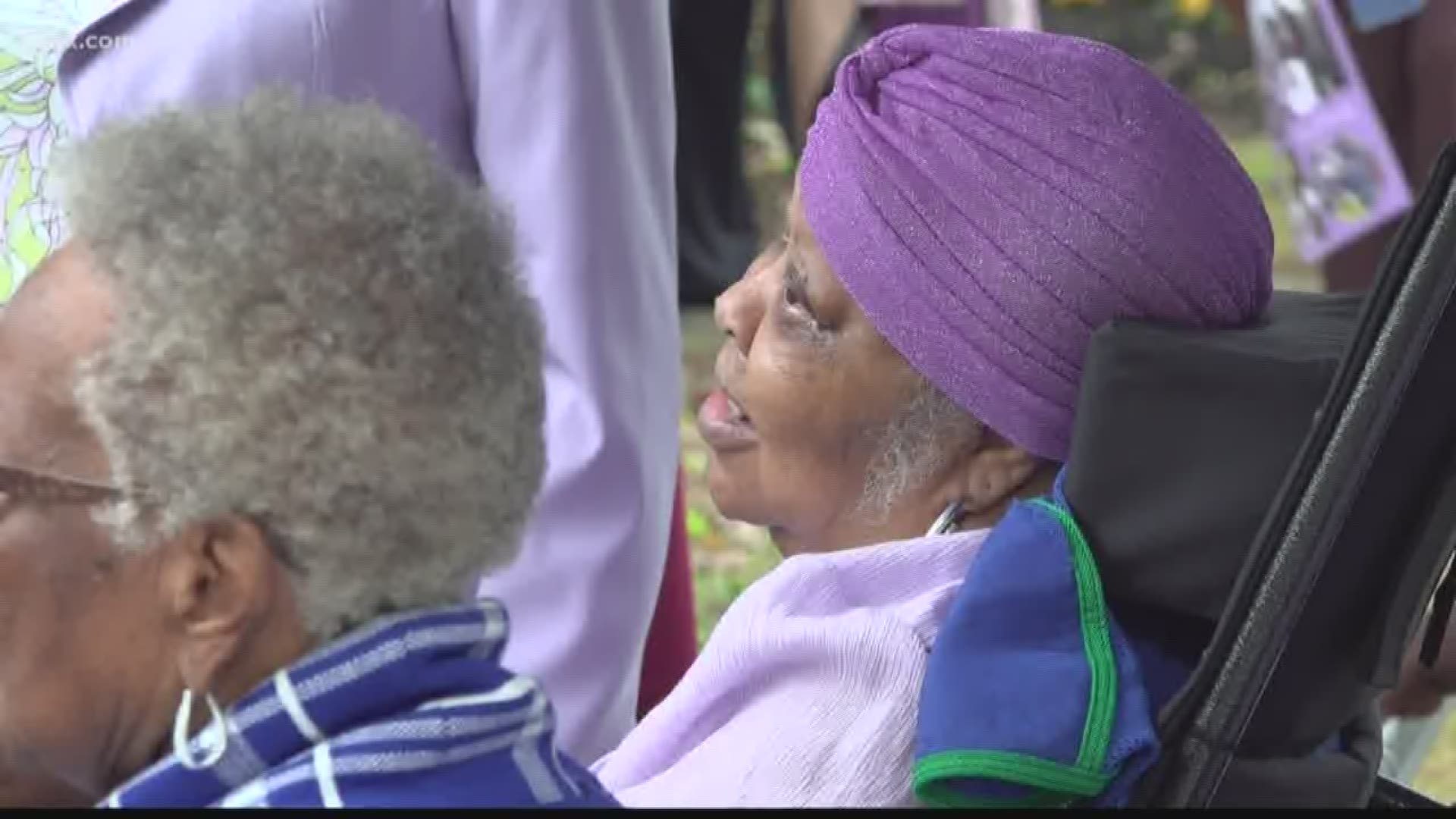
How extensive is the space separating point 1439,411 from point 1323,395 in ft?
0.35

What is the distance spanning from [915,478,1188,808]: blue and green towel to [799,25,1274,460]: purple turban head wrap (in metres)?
0.21

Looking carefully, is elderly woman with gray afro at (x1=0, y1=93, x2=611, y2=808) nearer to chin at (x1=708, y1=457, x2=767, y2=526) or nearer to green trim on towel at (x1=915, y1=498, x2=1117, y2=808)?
green trim on towel at (x1=915, y1=498, x2=1117, y2=808)

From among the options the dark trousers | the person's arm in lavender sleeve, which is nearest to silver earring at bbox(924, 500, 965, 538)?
the person's arm in lavender sleeve

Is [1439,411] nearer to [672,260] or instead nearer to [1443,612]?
[1443,612]

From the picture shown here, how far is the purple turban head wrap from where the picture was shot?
2.48 meters

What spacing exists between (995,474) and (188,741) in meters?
1.03

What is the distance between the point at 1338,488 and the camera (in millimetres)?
2236

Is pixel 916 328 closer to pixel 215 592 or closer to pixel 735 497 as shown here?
pixel 735 497

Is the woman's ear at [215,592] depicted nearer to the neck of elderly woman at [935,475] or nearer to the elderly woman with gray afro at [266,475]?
the elderly woman with gray afro at [266,475]

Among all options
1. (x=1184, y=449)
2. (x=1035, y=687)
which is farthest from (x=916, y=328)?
(x=1035, y=687)

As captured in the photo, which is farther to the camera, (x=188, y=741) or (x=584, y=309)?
(x=584, y=309)

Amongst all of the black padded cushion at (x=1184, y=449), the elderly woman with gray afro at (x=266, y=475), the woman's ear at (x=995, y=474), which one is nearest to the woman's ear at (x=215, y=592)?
the elderly woman with gray afro at (x=266, y=475)

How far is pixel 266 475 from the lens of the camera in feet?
5.83

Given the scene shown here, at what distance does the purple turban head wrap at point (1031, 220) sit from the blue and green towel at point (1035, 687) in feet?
0.69
